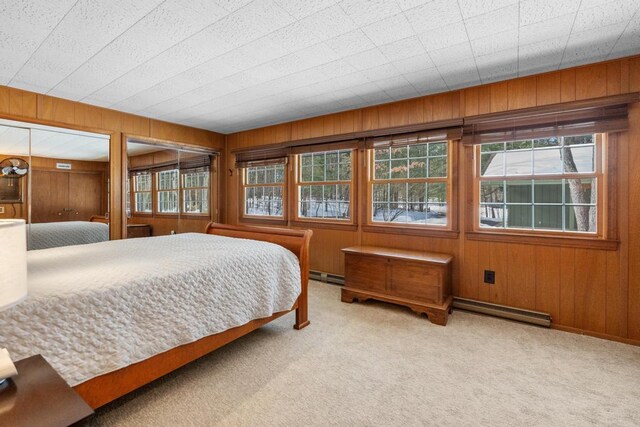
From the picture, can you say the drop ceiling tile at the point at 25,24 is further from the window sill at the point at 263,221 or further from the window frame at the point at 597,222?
the window frame at the point at 597,222

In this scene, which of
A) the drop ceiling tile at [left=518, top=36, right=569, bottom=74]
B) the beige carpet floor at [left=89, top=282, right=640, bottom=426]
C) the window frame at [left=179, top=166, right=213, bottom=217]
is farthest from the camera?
the window frame at [left=179, top=166, right=213, bottom=217]

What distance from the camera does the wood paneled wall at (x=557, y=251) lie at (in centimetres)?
261

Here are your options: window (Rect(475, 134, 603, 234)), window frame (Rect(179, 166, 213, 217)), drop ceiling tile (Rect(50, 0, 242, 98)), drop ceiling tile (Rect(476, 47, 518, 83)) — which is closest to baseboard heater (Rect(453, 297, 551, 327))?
window (Rect(475, 134, 603, 234))

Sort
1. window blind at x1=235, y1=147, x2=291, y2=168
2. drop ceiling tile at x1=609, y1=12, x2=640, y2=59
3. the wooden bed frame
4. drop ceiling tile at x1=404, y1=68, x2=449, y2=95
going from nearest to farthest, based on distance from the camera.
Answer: the wooden bed frame → drop ceiling tile at x1=609, y1=12, x2=640, y2=59 → drop ceiling tile at x1=404, y1=68, x2=449, y2=95 → window blind at x1=235, y1=147, x2=291, y2=168

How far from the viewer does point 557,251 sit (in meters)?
2.92

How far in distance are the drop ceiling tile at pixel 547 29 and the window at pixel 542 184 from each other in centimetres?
104

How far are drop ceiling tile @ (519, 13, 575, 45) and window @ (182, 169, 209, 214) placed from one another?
4895mm

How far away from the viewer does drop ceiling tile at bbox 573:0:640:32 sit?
1.94m

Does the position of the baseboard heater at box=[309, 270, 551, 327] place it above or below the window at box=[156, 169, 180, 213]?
below

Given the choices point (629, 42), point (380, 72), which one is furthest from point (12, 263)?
point (629, 42)

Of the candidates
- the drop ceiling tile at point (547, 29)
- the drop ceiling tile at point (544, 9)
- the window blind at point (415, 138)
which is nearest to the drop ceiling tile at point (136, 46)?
the drop ceiling tile at point (544, 9)

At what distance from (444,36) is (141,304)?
278cm

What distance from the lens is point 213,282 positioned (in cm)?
209

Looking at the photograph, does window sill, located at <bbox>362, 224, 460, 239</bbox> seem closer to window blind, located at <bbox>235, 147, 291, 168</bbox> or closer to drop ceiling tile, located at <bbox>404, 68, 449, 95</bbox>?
drop ceiling tile, located at <bbox>404, 68, 449, 95</bbox>
